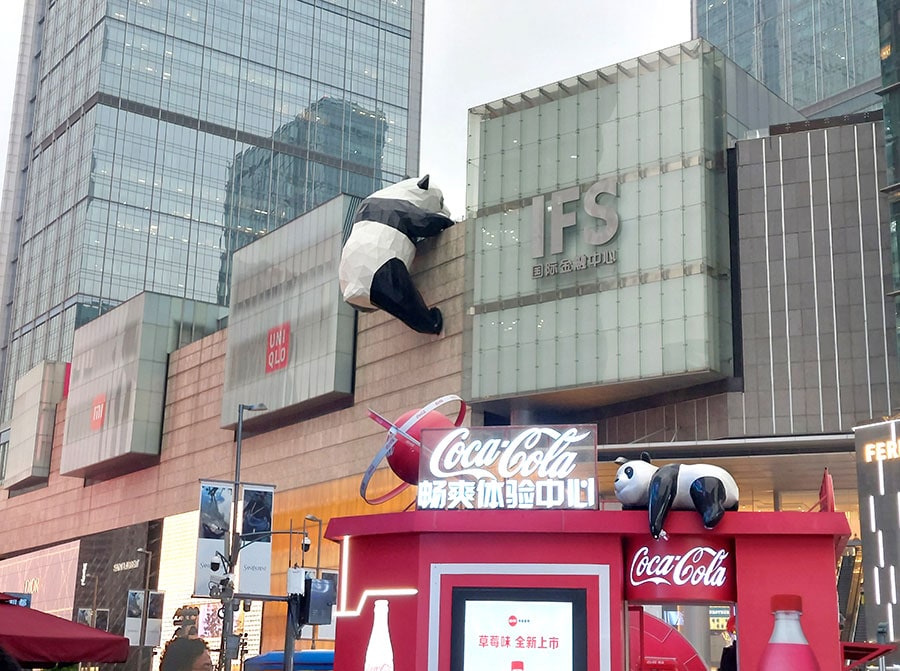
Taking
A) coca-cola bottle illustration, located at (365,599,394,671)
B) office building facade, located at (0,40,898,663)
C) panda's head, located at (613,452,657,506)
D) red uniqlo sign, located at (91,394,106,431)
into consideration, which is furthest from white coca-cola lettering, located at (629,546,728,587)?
red uniqlo sign, located at (91,394,106,431)

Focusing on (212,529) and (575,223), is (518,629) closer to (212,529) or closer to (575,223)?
(212,529)

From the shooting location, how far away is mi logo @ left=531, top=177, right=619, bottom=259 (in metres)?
53.6

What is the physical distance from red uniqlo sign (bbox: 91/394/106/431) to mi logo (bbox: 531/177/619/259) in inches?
1942

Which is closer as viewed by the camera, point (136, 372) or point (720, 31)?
point (136, 372)

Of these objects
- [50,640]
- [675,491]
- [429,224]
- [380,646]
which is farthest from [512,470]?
[429,224]

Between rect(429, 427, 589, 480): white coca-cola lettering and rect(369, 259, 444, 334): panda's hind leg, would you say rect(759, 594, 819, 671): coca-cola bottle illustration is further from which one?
rect(369, 259, 444, 334): panda's hind leg

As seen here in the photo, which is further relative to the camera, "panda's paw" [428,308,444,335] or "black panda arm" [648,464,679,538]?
"panda's paw" [428,308,444,335]

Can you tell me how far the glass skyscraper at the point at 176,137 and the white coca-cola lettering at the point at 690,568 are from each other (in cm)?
13438

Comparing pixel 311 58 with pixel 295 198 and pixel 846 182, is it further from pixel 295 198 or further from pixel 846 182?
pixel 846 182

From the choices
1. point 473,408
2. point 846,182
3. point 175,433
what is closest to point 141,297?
point 175,433

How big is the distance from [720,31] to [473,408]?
3122 inches

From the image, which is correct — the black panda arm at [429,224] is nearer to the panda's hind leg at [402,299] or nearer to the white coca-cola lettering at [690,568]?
the panda's hind leg at [402,299]

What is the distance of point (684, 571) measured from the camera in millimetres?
18203

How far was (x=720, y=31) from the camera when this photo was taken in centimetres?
12444
